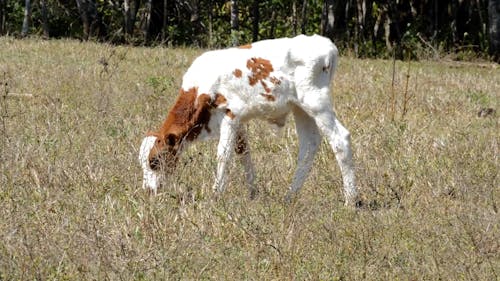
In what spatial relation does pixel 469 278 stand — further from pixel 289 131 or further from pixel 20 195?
pixel 289 131

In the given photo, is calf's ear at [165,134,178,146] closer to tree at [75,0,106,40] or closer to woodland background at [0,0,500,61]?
Result: woodland background at [0,0,500,61]

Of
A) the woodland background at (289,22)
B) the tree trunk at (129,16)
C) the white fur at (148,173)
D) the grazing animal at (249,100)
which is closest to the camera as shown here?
the white fur at (148,173)

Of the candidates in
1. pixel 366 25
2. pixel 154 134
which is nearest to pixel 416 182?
pixel 154 134

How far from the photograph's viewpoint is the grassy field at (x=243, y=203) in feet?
21.1

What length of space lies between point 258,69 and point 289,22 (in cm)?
2458

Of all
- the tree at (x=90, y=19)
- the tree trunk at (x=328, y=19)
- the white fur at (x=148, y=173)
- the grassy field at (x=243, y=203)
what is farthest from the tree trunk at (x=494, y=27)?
the white fur at (x=148, y=173)

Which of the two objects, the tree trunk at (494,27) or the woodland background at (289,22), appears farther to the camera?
the woodland background at (289,22)

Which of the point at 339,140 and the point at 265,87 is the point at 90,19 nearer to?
the point at 265,87

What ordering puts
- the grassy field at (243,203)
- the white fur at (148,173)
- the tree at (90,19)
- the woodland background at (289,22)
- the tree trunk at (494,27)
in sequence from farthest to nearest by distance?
the woodland background at (289,22) → the tree at (90,19) → the tree trunk at (494,27) → the white fur at (148,173) → the grassy field at (243,203)

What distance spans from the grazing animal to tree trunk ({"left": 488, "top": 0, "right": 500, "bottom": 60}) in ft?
49.8

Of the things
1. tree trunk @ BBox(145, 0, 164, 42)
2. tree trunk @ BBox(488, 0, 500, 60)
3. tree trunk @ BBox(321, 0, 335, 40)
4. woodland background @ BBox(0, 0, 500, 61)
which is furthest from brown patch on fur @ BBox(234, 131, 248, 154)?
tree trunk @ BBox(145, 0, 164, 42)

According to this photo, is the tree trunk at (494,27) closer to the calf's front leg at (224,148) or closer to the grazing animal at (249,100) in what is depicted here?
the grazing animal at (249,100)

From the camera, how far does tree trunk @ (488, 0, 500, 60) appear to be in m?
22.8

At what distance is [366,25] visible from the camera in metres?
29.6
